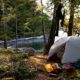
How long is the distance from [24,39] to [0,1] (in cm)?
1773

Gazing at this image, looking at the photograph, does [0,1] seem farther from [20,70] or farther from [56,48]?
[20,70]

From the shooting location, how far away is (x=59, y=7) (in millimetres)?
12805

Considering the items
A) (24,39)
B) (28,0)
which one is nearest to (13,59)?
(28,0)

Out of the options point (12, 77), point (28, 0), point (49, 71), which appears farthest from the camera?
point (28, 0)

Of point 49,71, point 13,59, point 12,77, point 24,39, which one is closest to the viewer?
point 12,77

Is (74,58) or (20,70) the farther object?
(74,58)

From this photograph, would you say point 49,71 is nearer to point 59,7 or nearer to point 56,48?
point 56,48

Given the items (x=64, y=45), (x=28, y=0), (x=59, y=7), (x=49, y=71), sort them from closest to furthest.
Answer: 1. (x=49, y=71)
2. (x=64, y=45)
3. (x=59, y=7)
4. (x=28, y=0)

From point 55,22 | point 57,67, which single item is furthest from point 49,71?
point 55,22

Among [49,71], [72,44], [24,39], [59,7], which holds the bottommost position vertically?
[24,39]

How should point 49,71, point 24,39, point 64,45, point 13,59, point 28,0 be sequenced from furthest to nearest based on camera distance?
point 24,39
point 28,0
point 64,45
point 13,59
point 49,71

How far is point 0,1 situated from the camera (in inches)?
1025

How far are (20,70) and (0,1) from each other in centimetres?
1953

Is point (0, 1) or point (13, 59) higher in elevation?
point (0, 1)
